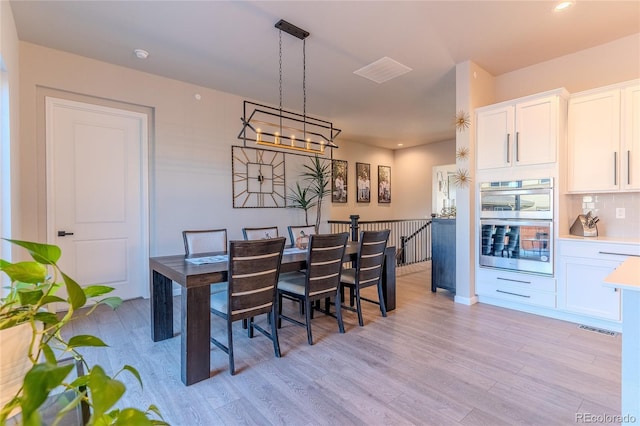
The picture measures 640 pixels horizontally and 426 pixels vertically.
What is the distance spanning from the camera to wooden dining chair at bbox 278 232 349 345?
277 centimetres

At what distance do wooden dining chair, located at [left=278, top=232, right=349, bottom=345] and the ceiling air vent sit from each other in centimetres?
220

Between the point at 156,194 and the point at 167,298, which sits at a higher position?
the point at 156,194

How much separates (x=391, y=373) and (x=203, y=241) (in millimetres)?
2276

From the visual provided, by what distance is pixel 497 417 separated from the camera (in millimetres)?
1820

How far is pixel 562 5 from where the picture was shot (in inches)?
108

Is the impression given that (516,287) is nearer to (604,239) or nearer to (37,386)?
(604,239)

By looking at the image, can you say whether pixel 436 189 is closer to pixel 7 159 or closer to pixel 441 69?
pixel 441 69

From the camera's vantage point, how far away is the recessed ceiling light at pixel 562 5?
271cm

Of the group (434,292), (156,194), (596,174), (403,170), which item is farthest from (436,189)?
(156,194)

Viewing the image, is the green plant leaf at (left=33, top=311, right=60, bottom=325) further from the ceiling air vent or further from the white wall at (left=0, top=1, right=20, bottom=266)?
the ceiling air vent

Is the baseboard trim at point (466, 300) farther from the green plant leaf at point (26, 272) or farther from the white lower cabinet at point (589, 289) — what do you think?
the green plant leaf at point (26, 272)

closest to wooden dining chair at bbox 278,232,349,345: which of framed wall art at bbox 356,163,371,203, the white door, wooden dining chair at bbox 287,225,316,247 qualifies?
wooden dining chair at bbox 287,225,316,247

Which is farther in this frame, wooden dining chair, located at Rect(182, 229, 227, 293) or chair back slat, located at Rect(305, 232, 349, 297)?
wooden dining chair, located at Rect(182, 229, 227, 293)

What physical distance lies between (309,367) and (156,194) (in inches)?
120
